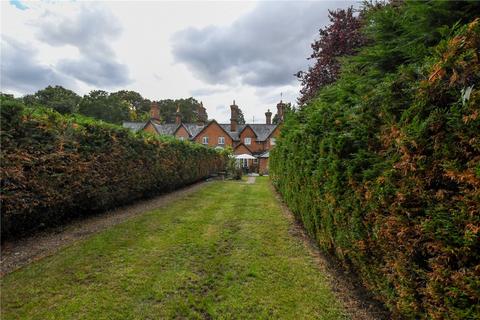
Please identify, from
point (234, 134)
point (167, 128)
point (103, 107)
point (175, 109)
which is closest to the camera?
point (234, 134)

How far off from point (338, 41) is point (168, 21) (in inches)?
258

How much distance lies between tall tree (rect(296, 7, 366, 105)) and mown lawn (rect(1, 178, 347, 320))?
706 cm

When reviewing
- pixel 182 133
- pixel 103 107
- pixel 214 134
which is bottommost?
pixel 214 134

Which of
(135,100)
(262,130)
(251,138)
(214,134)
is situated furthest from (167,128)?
(135,100)

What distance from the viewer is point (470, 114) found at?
1611mm

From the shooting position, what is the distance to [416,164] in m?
2.03

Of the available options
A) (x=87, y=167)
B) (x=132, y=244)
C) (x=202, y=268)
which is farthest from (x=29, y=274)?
(x=87, y=167)

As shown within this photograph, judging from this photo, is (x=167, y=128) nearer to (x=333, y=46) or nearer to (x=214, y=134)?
(x=214, y=134)

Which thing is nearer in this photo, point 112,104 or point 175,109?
point 112,104

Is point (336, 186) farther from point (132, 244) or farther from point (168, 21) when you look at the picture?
point (168, 21)

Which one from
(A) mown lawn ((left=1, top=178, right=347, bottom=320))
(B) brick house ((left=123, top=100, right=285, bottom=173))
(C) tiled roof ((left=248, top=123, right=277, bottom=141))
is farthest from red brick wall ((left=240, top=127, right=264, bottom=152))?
(A) mown lawn ((left=1, top=178, right=347, bottom=320))

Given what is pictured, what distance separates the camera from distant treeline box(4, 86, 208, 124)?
54688mm

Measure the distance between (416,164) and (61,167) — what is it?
274 inches

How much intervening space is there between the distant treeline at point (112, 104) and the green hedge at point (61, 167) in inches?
1689
